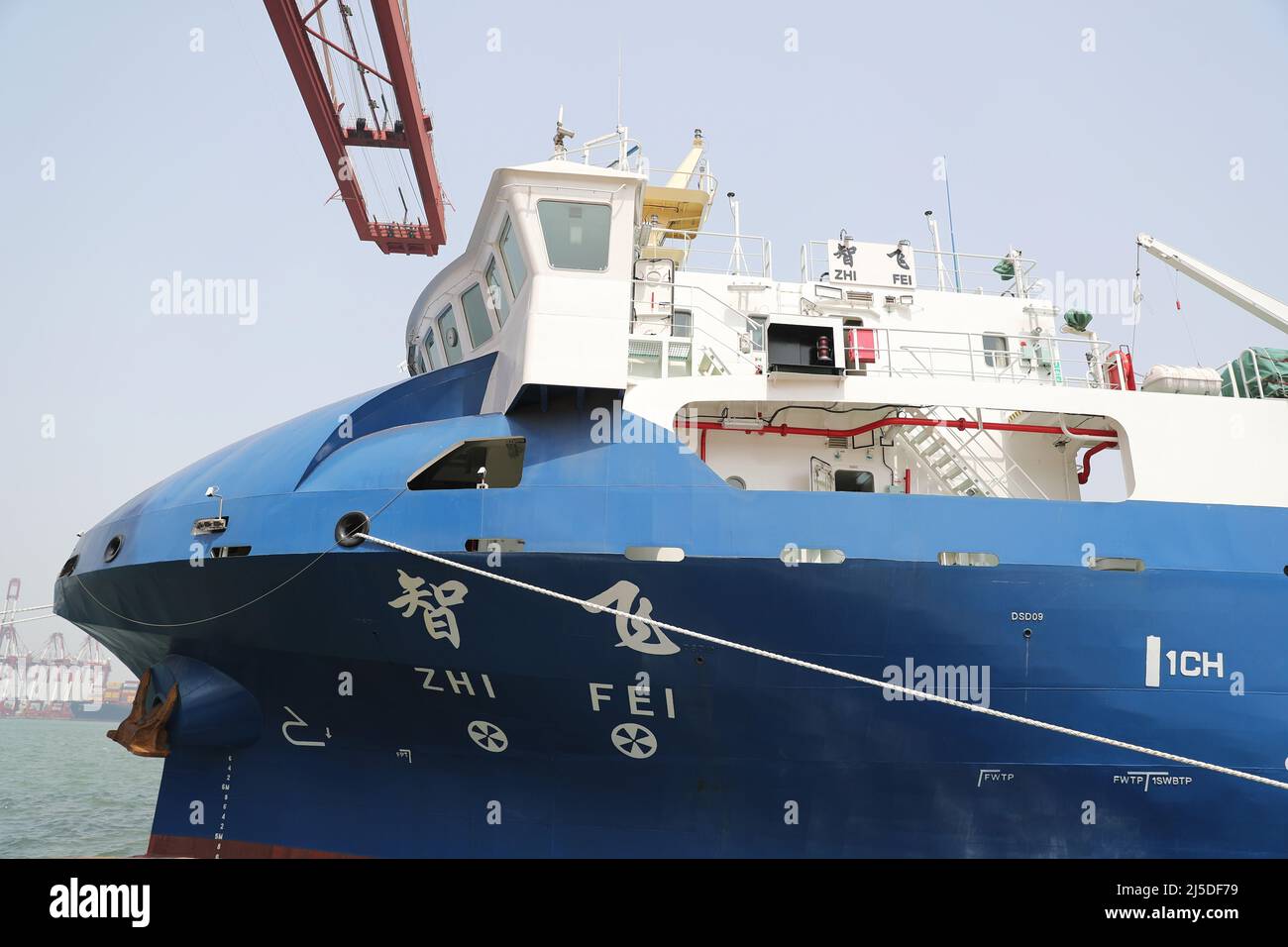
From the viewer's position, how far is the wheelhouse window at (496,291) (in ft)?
37.1

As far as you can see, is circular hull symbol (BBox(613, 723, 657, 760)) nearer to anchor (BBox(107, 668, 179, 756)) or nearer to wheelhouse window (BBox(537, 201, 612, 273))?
wheelhouse window (BBox(537, 201, 612, 273))

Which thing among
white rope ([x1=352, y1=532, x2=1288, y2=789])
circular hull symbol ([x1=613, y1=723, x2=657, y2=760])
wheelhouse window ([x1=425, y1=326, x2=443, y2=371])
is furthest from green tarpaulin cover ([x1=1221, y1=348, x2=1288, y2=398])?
wheelhouse window ([x1=425, y1=326, x2=443, y2=371])

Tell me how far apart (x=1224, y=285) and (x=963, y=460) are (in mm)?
5940

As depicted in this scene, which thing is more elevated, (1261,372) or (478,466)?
(1261,372)

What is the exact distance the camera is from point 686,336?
1270cm

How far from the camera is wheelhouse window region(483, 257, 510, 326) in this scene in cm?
1131

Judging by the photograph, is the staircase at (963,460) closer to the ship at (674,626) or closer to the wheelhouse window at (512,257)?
the ship at (674,626)

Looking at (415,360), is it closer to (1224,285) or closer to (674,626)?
(674,626)

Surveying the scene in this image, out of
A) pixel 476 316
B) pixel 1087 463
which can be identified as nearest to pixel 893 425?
pixel 1087 463

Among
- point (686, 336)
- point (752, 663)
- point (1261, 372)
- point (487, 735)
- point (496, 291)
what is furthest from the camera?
point (686, 336)

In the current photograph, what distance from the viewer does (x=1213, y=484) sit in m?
10.6

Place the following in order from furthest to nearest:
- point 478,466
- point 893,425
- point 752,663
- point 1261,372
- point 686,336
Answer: point 686,336
point 1261,372
point 893,425
point 478,466
point 752,663

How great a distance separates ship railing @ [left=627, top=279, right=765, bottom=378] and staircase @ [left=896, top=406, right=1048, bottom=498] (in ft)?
7.61
